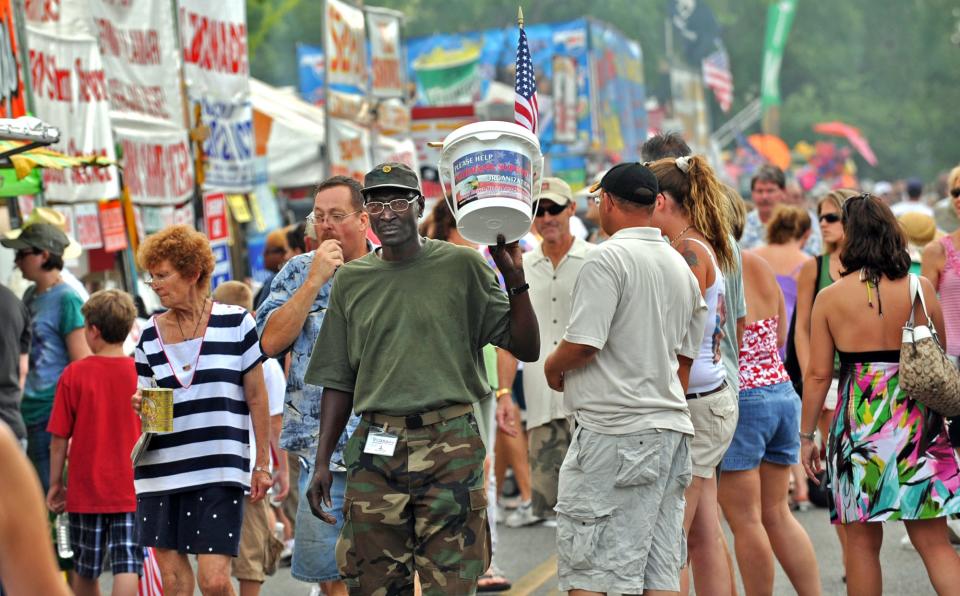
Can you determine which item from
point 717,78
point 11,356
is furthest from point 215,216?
point 717,78

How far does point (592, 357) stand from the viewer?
17.1 ft

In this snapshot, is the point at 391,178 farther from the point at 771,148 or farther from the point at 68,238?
the point at 771,148

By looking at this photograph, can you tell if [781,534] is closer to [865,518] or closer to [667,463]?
[865,518]

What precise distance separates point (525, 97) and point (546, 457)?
2.85 meters

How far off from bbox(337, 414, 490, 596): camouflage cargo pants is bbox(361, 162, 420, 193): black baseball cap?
83 cm

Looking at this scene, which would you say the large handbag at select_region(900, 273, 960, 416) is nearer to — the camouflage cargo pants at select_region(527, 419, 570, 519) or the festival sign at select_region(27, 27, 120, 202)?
the camouflage cargo pants at select_region(527, 419, 570, 519)

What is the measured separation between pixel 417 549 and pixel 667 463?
3.30 feet

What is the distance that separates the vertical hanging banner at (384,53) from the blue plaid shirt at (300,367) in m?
10.3

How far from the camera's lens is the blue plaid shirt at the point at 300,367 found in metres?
5.90

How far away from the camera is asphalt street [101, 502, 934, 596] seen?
791cm

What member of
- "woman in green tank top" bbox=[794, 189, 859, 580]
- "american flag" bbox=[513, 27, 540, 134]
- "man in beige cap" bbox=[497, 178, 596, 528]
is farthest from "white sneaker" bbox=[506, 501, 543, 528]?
"american flag" bbox=[513, 27, 540, 134]

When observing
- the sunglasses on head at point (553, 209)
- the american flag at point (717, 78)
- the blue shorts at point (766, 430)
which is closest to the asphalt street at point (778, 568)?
the blue shorts at point (766, 430)

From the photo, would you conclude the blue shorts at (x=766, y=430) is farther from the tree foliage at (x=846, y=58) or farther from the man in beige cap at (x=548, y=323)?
the tree foliage at (x=846, y=58)

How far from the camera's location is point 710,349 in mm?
5777
